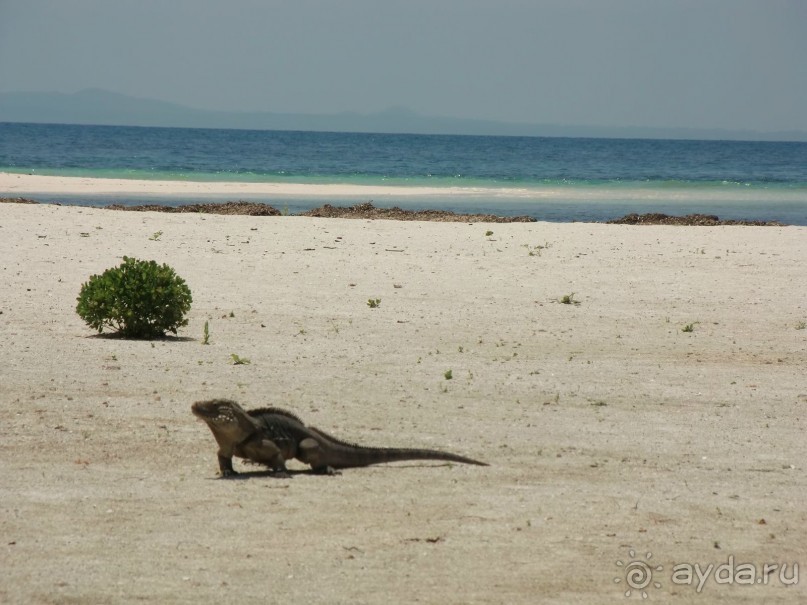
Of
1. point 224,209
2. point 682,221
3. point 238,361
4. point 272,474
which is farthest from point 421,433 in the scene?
point 682,221

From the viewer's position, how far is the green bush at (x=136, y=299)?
11.6 metres

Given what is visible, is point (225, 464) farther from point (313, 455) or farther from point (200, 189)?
point (200, 189)

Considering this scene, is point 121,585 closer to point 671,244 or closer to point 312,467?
point 312,467

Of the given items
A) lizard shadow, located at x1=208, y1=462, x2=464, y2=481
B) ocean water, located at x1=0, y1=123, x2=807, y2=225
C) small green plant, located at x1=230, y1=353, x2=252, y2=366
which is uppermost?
ocean water, located at x1=0, y1=123, x2=807, y2=225

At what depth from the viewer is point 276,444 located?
7051 millimetres

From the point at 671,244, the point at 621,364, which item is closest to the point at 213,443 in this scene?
the point at 621,364

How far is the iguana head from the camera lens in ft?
22.2

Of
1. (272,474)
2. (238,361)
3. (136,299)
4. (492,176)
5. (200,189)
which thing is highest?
(492,176)

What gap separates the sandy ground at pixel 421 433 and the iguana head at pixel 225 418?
1.06 ft

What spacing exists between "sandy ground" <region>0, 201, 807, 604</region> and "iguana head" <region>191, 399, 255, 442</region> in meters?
0.32

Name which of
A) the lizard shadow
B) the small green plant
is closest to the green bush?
the small green plant

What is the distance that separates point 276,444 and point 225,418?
1.41 ft

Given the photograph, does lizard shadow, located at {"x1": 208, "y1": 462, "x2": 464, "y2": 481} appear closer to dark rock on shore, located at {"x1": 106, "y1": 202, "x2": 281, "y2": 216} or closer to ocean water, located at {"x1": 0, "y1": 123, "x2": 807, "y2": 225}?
dark rock on shore, located at {"x1": 106, "y1": 202, "x2": 281, "y2": 216}

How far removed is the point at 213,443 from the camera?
782cm
